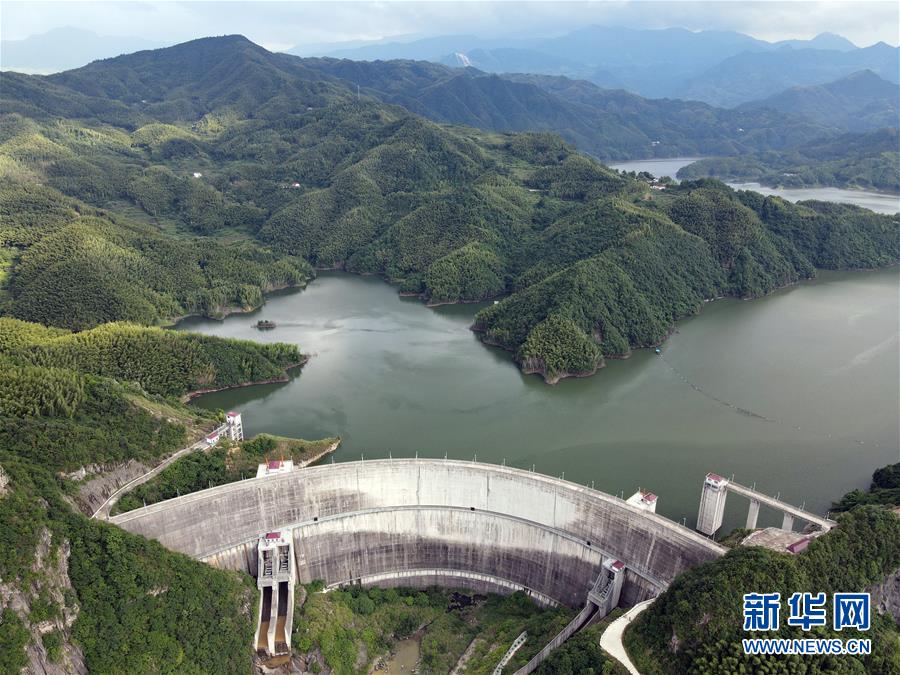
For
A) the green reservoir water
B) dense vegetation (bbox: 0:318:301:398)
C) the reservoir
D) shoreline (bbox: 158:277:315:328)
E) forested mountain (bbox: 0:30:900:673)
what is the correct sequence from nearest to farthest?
forested mountain (bbox: 0:30:900:673)
the green reservoir water
dense vegetation (bbox: 0:318:301:398)
shoreline (bbox: 158:277:315:328)
the reservoir

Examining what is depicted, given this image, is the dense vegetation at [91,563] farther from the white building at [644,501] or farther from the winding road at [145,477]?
the white building at [644,501]

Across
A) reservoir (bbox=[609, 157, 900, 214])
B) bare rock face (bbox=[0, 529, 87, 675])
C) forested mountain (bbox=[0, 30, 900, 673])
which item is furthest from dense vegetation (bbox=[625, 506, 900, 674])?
reservoir (bbox=[609, 157, 900, 214])

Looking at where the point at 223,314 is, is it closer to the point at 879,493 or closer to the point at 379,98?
the point at 879,493

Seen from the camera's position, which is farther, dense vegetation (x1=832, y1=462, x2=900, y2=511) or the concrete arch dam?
dense vegetation (x1=832, y1=462, x2=900, y2=511)

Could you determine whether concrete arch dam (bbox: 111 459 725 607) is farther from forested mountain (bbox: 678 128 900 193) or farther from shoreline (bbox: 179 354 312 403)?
forested mountain (bbox: 678 128 900 193)

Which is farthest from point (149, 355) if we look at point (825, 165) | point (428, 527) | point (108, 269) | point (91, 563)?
point (825, 165)

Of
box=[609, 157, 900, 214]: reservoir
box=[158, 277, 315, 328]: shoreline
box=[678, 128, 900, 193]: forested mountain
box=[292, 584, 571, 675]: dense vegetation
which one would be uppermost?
box=[678, 128, 900, 193]: forested mountain
